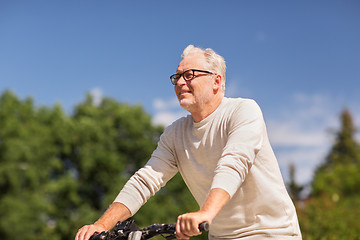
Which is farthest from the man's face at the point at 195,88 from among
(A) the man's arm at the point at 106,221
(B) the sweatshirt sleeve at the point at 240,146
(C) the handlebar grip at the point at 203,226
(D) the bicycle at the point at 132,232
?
(C) the handlebar grip at the point at 203,226

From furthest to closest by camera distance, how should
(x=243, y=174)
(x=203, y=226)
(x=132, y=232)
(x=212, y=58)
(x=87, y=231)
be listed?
(x=212, y=58), (x=87, y=231), (x=243, y=174), (x=132, y=232), (x=203, y=226)

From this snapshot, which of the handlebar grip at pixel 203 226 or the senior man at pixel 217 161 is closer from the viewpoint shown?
the handlebar grip at pixel 203 226

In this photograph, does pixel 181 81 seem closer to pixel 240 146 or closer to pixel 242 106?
pixel 242 106

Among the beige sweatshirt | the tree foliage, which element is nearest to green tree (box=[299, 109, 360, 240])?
the beige sweatshirt

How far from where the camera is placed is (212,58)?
2.96 m

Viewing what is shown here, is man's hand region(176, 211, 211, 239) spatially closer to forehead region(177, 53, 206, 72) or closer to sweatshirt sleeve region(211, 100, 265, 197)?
sweatshirt sleeve region(211, 100, 265, 197)

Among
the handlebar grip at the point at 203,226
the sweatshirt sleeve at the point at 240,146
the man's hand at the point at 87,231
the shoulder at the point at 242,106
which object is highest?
the shoulder at the point at 242,106

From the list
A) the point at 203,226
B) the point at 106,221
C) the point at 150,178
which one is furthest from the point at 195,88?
the point at 203,226

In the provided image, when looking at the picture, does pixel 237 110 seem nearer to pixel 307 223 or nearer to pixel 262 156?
pixel 262 156

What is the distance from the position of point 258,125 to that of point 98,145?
1059 inches

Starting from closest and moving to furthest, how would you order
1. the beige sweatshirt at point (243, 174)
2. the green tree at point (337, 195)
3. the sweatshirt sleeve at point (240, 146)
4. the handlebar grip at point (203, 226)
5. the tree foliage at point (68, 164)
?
the handlebar grip at point (203, 226), the sweatshirt sleeve at point (240, 146), the beige sweatshirt at point (243, 174), the green tree at point (337, 195), the tree foliage at point (68, 164)

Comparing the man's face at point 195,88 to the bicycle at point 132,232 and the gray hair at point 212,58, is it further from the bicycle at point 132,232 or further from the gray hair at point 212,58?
the bicycle at point 132,232

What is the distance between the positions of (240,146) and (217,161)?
365 millimetres

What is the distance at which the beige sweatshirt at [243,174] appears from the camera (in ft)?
8.70
